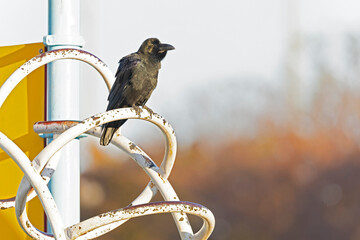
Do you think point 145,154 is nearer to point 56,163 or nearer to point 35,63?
Answer: point 56,163

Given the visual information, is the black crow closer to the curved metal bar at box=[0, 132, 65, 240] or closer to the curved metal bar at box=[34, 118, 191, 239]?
the curved metal bar at box=[34, 118, 191, 239]

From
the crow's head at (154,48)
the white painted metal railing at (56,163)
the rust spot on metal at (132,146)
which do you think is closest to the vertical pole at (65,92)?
the white painted metal railing at (56,163)

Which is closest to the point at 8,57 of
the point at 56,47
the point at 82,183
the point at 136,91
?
the point at 56,47

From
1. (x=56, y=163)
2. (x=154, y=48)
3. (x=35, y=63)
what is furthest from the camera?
(x=154, y=48)

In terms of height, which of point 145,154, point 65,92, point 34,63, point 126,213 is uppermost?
point 34,63

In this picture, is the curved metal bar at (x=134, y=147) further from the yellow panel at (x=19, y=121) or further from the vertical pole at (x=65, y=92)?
the yellow panel at (x=19, y=121)

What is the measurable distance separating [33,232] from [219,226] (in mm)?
8232

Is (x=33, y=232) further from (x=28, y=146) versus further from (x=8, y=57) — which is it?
(x=8, y=57)

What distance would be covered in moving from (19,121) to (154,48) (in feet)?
2.30

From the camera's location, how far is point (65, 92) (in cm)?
316

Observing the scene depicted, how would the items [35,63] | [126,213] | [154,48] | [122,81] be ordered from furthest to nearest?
[154,48]
[122,81]
[35,63]
[126,213]

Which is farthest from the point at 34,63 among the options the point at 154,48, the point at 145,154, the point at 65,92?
the point at 154,48

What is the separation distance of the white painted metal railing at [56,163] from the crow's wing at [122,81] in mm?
57

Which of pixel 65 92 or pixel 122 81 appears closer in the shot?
pixel 65 92
